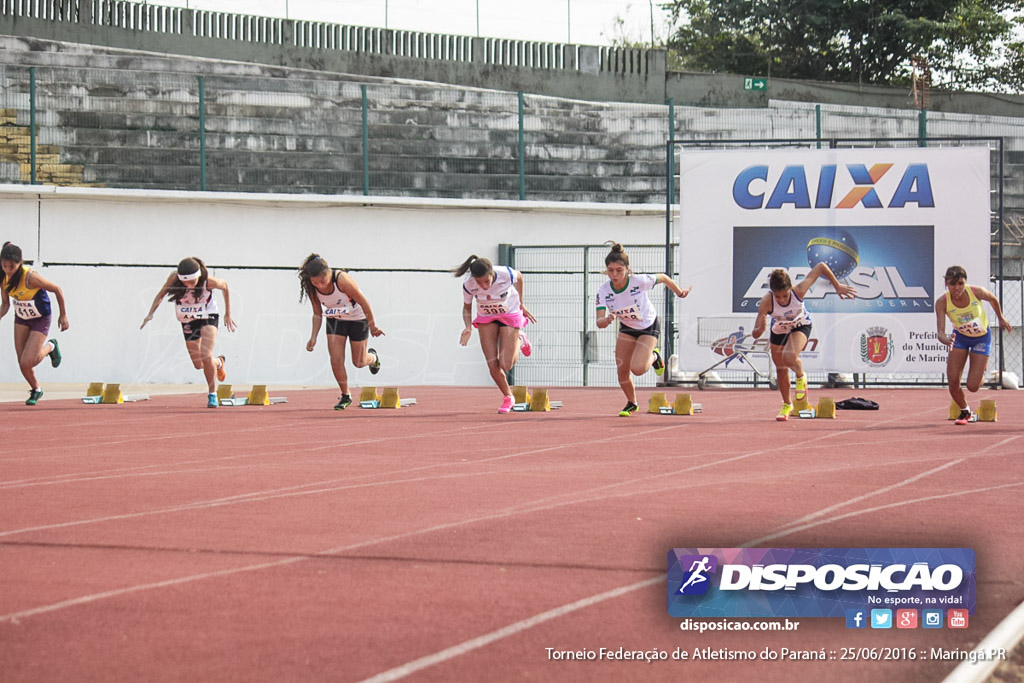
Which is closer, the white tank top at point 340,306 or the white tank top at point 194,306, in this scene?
the white tank top at point 340,306

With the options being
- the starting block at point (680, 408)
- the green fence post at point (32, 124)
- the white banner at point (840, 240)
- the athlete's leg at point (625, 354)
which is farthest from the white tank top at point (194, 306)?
the green fence post at point (32, 124)

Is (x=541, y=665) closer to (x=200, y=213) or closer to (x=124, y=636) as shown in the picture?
(x=124, y=636)

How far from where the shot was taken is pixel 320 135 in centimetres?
2773

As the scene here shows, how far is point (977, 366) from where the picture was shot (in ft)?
46.3

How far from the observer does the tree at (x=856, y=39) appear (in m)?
41.3

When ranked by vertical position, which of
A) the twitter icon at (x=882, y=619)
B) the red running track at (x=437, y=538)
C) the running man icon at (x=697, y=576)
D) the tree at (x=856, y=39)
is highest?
the tree at (x=856, y=39)

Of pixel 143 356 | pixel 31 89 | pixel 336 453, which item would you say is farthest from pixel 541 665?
pixel 31 89

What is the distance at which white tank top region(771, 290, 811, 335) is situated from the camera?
579 inches

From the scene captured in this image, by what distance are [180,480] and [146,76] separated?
70.2 ft

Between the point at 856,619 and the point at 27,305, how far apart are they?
557 inches

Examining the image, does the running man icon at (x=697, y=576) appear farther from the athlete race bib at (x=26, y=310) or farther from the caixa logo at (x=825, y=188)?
the caixa logo at (x=825, y=188)

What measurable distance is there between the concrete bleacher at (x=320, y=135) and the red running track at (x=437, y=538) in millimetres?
14896

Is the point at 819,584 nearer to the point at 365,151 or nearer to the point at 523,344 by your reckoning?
the point at 523,344

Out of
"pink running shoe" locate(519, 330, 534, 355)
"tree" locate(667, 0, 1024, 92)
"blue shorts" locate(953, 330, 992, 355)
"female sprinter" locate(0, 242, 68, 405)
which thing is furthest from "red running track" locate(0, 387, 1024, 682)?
"tree" locate(667, 0, 1024, 92)
